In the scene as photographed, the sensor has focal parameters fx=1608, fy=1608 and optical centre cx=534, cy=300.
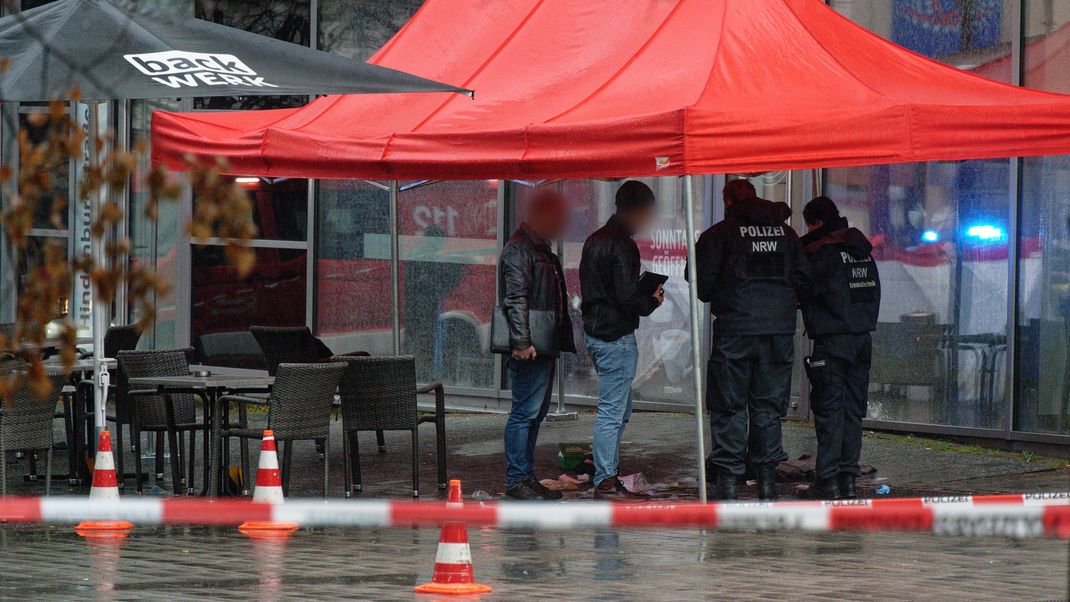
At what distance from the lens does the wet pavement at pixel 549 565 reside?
6.91 metres

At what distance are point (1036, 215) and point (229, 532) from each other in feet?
21.7

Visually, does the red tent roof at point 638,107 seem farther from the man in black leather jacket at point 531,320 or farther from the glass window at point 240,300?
the glass window at point 240,300

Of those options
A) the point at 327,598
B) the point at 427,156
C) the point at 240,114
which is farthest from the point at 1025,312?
the point at 327,598

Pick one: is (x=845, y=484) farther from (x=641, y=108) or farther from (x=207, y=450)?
(x=207, y=450)

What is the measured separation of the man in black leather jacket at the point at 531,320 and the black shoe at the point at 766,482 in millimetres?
1271

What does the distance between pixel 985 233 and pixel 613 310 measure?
401 cm

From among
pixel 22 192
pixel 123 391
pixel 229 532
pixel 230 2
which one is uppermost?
pixel 230 2

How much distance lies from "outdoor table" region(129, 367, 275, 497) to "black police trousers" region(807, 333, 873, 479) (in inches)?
130

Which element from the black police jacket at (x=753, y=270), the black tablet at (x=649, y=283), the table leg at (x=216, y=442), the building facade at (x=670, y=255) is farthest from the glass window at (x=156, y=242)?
the black police jacket at (x=753, y=270)

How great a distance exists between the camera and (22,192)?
3.25m

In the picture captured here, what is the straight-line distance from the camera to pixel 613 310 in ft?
32.1

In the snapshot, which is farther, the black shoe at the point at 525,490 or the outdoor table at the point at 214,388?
the black shoe at the point at 525,490

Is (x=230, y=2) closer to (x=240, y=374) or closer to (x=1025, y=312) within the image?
(x=240, y=374)

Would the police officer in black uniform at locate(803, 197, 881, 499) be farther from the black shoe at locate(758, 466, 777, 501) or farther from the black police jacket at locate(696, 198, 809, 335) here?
the black shoe at locate(758, 466, 777, 501)
